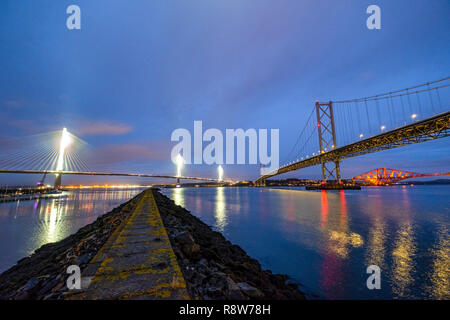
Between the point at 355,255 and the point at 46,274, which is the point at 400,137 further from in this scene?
the point at 46,274

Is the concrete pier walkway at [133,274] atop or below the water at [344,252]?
atop

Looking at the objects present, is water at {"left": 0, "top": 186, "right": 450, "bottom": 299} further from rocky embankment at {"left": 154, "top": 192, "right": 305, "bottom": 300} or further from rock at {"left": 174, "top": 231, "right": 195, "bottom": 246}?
rock at {"left": 174, "top": 231, "right": 195, "bottom": 246}

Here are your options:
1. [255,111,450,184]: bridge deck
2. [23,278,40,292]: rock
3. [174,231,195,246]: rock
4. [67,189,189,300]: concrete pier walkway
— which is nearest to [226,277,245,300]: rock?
[67,189,189,300]: concrete pier walkway

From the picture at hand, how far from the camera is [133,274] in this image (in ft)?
8.29

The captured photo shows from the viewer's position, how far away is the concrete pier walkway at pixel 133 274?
6.77 ft

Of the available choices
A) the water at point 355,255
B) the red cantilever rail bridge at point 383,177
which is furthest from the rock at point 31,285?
the red cantilever rail bridge at point 383,177

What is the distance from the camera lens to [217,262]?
13.8ft

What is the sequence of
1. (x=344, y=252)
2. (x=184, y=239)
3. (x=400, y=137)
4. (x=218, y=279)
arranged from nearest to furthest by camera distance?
(x=218, y=279)
(x=184, y=239)
(x=344, y=252)
(x=400, y=137)

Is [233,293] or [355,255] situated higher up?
[233,293]

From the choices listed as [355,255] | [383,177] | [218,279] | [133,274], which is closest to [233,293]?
[218,279]

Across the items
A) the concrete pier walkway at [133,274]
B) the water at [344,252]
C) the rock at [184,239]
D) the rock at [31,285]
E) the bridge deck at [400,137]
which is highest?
the bridge deck at [400,137]

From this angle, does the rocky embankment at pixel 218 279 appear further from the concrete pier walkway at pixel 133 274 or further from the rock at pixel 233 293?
the concrete pier walkway at pixel 133 274

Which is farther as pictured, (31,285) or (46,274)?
(46,274)
